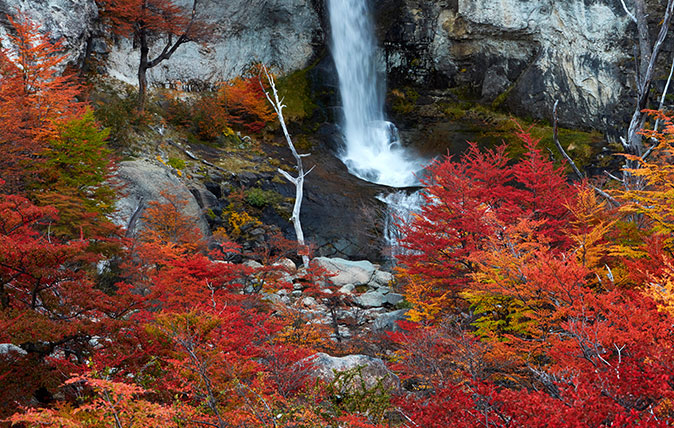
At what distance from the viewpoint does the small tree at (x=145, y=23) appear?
16.2 metres

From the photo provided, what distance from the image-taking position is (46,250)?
11.9 feet

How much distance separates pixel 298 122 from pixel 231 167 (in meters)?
6.90

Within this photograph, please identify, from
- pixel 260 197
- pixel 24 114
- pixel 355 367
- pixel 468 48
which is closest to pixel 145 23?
pixel 260 197

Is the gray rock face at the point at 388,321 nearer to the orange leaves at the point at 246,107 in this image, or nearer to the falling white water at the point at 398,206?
the falling white water at the point at 398,206

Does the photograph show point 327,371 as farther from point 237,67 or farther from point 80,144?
point 237,67

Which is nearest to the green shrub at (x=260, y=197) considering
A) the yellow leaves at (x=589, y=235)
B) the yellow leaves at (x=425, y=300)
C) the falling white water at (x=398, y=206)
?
the falling white water at (x=398, y=206)

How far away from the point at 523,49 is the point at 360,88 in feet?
28.9

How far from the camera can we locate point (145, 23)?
16.6 meters

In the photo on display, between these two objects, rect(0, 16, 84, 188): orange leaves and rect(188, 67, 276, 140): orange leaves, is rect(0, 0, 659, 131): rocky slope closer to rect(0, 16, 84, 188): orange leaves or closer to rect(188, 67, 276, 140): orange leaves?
rect(188, 67, 276, 140): orange leaves

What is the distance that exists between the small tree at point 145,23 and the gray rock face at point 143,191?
14.3ft

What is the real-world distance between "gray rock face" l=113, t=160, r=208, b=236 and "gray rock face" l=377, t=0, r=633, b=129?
1566 cm

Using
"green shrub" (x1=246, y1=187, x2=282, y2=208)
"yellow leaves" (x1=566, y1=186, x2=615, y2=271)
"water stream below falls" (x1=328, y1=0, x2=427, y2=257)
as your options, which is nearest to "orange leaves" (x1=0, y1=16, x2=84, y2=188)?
"green shrub" (x1=246, y1=187, x2=282, y2=208)

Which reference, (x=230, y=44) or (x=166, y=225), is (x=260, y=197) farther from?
(x=230, y=44)

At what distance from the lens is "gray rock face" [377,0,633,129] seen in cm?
2027
